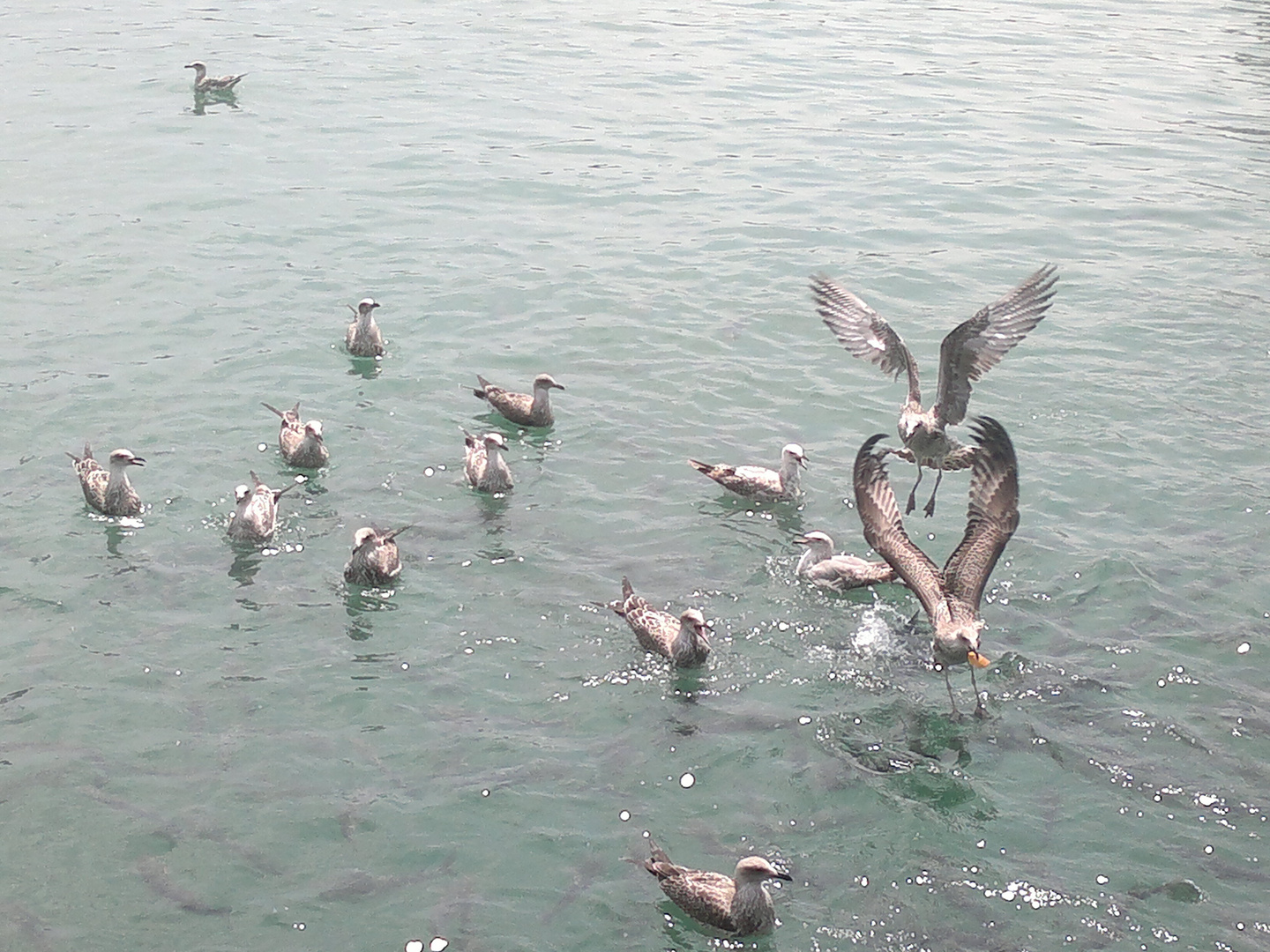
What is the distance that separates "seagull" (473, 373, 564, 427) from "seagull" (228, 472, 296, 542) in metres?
3.23

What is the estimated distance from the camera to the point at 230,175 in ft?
75.5

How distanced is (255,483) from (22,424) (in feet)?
9.70

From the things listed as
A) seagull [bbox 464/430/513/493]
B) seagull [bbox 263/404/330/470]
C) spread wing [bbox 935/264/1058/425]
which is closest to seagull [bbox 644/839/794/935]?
spread wing [bbox 935/264/1058/425]

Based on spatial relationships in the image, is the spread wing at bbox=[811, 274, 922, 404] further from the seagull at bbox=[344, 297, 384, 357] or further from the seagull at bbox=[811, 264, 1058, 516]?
the seagull at bbox=[344, 297, 384, 357]

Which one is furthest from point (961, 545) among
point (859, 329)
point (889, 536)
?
point (859, 329)

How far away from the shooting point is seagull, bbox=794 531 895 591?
42.1 feet

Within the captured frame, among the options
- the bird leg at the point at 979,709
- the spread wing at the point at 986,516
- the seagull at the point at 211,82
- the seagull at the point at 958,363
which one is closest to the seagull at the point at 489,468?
the seagull at the point at 958,363

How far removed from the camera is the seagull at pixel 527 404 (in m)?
15.8

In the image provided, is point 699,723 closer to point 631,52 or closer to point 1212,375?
point 1212,375

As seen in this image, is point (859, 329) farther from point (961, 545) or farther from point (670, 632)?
point (670, 632)

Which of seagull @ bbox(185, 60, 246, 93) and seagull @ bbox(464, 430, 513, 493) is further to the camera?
seagull @ bbox(185, 60, 246, 93)

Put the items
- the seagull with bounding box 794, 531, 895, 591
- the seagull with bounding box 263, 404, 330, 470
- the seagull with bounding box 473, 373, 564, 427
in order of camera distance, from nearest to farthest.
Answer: the seagull with bounding box 794, 531, 895, 591, the seagull with bounding box 263, 404, 330, 470, the seagull with bounding box 473, 373, 564, 427

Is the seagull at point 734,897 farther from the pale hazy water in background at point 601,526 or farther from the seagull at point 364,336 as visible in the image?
the seagull at point 364,336

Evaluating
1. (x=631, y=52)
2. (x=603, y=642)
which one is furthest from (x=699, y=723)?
(x=631, y=52)
